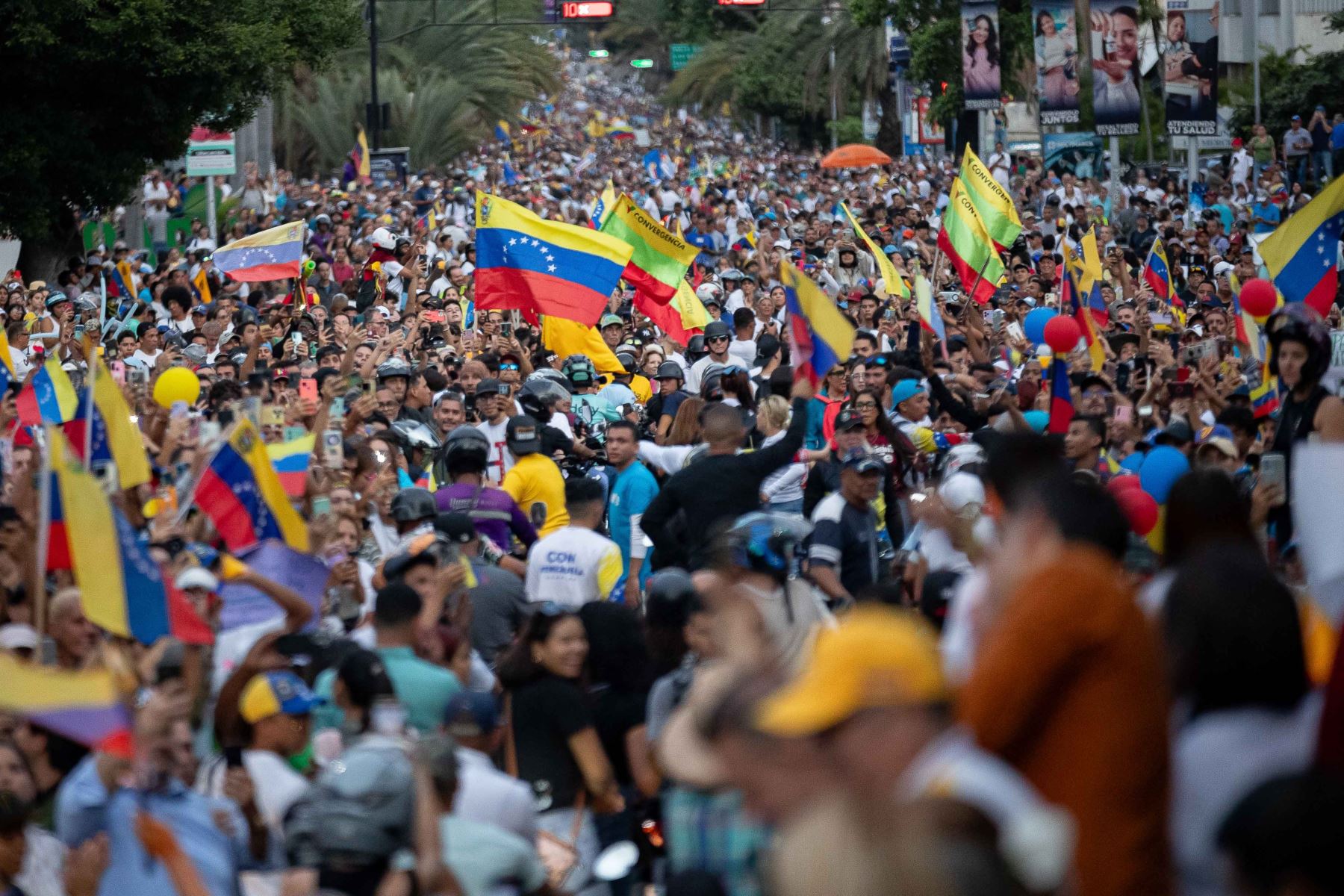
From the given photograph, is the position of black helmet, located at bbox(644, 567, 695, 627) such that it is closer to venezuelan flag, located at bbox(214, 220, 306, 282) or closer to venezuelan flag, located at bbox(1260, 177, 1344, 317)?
venezuelan flag, located at bbox(1260, 177, 1344, 317)

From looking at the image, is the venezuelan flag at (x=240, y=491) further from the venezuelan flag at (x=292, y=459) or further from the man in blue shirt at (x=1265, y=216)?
the man in blue shirt at (x=1265, y=216)

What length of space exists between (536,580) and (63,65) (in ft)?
57.8

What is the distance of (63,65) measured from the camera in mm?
23219

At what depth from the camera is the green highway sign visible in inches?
3325

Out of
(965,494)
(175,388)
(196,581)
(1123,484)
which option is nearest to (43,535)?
(196,581)

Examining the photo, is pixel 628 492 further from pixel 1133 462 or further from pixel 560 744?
pixel 560 744

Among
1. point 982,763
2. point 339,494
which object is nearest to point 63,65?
point 339,494

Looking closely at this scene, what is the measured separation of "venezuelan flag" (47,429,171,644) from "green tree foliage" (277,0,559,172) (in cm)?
3964

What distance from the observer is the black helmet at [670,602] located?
5891mm

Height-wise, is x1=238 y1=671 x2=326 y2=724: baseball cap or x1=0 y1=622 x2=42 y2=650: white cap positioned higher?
x1=0 y1=622 x2=42 y2=650: white cap

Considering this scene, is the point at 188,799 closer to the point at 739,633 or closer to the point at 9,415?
the point at 739,633

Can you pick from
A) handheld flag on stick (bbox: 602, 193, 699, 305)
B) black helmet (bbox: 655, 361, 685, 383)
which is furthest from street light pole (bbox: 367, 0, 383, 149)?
black helmet (bbox: 655, 361, 685, 383)

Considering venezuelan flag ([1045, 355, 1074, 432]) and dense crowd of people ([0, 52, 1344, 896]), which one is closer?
dense crowd of people ([0, 52, 1344, 896])

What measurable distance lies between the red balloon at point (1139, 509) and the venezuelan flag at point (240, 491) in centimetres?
314
